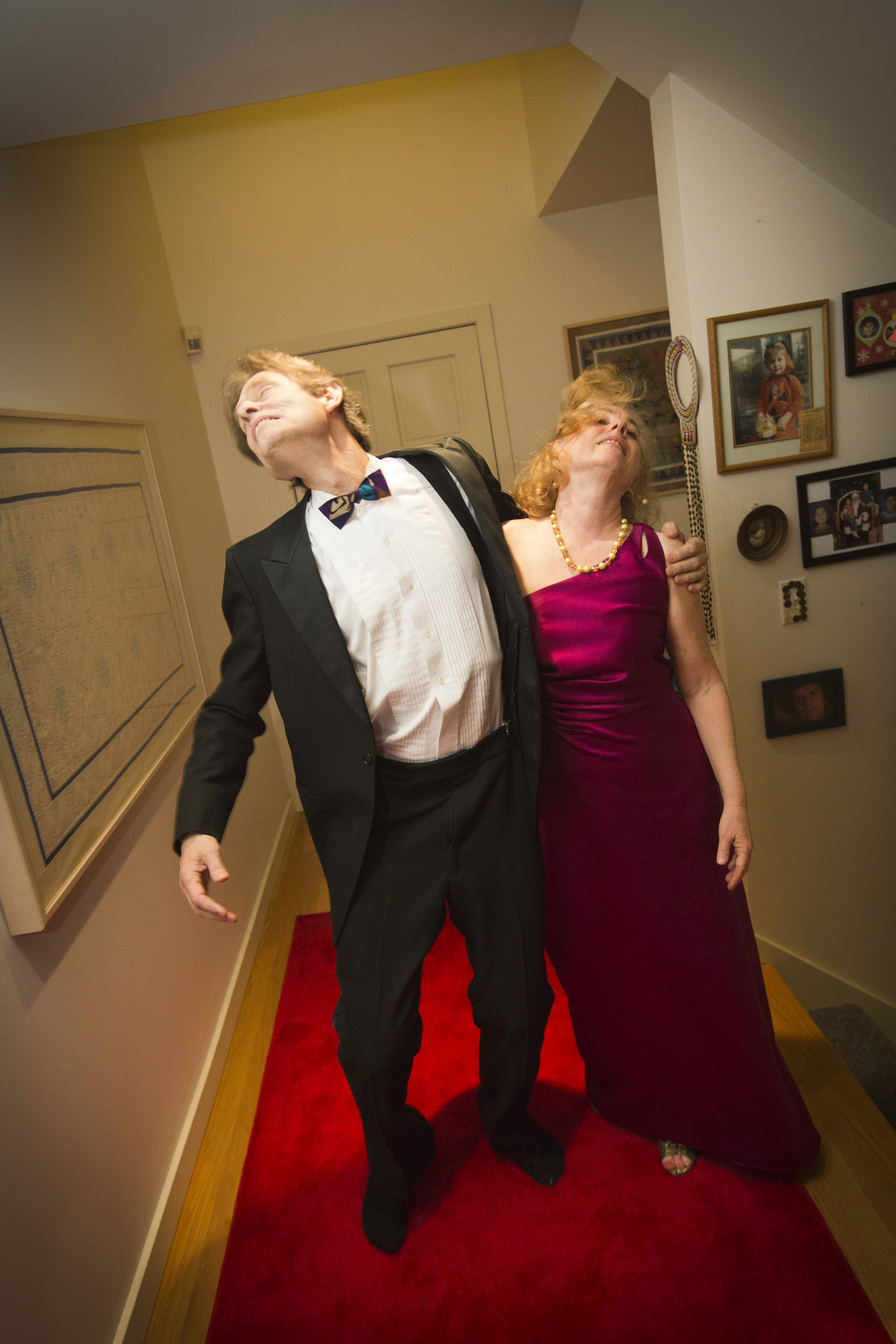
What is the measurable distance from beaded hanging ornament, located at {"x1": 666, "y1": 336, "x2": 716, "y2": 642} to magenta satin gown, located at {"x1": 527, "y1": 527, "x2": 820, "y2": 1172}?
0.61 m

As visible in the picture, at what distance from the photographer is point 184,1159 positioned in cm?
187

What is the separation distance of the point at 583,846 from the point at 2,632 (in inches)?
47.0

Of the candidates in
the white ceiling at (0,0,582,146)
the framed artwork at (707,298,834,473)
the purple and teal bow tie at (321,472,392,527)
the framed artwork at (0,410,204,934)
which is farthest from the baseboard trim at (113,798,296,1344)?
the white ceiling at (0,0,582,146)

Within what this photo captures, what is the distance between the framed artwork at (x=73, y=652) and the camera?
1.38 meters

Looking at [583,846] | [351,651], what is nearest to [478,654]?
[351,651]

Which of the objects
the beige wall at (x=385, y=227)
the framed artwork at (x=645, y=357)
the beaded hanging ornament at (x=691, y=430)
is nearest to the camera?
the beaded hanging ornament at (x=691, y=430)

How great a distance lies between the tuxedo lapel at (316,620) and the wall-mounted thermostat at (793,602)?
1310 mm

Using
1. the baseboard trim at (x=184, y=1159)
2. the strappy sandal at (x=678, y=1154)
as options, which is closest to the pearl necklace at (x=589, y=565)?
the strappy sandal at (x=678, y=1154)

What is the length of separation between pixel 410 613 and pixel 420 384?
2433 mm

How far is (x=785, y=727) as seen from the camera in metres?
2.17

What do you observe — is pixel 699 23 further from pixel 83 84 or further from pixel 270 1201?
pixel 270 1201

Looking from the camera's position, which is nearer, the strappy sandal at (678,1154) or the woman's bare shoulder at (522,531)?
the woman's bare shoulder at (522,531)

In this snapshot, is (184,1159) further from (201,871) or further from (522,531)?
(522,531)

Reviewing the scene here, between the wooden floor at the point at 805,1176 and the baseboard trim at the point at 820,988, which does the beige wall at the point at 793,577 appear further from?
the wooden floor at the point at 805,1176
